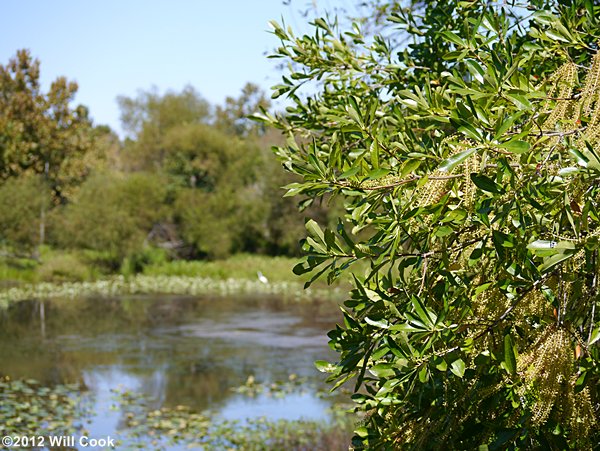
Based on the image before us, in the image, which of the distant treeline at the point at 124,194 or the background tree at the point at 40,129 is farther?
the background tree at the point at 40,129

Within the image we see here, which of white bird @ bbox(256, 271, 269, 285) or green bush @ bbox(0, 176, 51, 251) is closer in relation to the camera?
white bird @ bbox(256, 271, 269, 285)

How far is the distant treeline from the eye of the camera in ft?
63.7

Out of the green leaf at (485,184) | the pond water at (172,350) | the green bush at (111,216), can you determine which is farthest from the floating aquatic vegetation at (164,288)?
the green leaf at (485,184)

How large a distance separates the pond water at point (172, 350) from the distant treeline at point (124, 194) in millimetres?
4535

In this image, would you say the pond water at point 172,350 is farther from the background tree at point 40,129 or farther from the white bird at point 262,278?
the background tree at point 40,129

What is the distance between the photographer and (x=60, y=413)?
280 inches

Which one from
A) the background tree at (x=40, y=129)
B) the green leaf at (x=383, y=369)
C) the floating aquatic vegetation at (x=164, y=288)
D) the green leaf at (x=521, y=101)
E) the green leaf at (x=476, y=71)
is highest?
the background tree at (x=40, y=129)

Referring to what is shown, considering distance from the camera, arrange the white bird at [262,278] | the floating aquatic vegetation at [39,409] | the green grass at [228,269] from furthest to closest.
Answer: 1. the green grass at [228,269]
2. the white bird at [262,278]
3. the floating aquatic vegetation at [39,409]

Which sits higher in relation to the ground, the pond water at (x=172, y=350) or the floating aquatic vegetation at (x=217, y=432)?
the pond water at (x=172, y=350)

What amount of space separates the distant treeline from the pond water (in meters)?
4.54

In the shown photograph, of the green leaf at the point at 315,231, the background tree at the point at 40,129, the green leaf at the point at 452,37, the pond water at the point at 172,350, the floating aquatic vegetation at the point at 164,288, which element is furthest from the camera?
the background tree at the point at 40,129

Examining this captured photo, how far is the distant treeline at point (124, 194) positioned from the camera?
1942cm

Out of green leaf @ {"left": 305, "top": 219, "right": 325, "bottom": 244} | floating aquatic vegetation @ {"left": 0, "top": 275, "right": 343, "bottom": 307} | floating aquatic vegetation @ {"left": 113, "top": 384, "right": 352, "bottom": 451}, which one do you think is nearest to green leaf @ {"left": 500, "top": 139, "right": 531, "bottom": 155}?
green leaf @ {"left": 305, "top": 219, "right": 325, "bottom": 244}

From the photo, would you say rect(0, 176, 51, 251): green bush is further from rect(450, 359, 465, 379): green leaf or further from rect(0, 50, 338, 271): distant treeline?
rect(450, 359, 465, 379): green leaf
